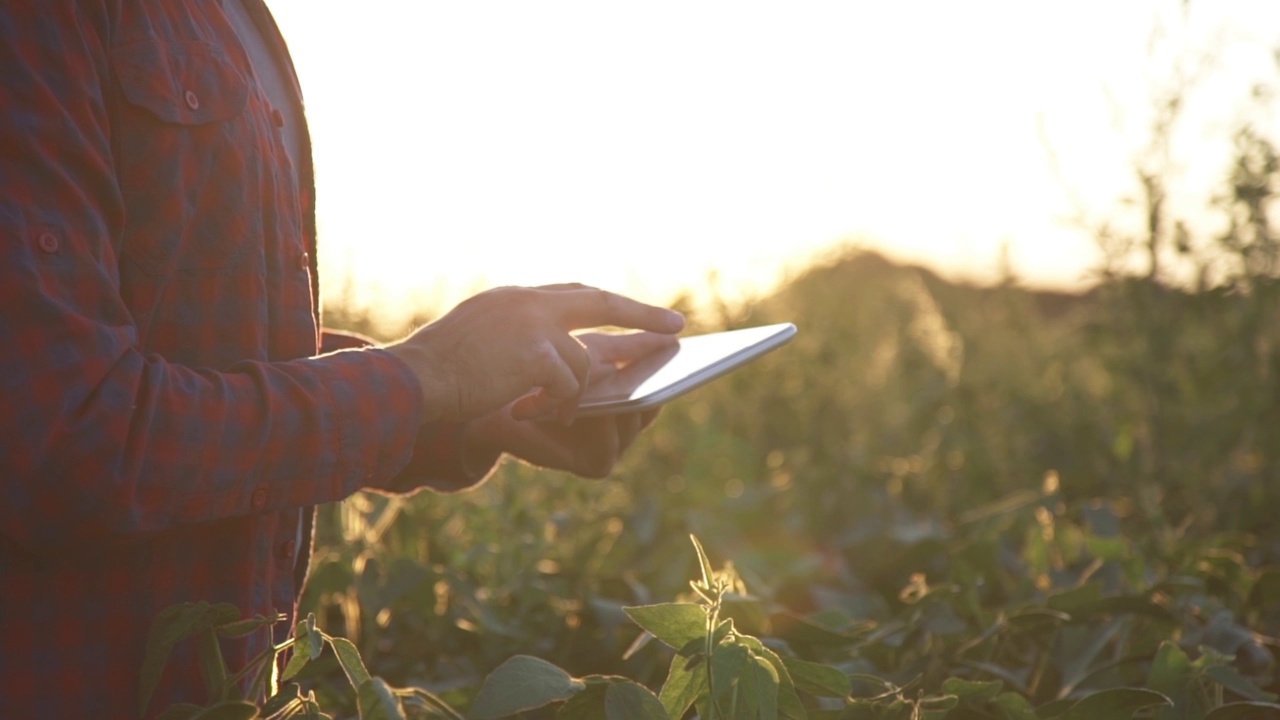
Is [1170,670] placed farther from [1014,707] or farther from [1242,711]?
[1014,707]

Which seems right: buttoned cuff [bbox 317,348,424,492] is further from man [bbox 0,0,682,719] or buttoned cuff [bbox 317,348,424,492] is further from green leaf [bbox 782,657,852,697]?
green leaf [bbox 782,657,852,697]

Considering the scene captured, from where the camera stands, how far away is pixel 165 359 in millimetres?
1320

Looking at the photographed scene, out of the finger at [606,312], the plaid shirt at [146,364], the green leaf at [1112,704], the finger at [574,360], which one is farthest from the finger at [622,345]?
the green leaf at [1112,704]

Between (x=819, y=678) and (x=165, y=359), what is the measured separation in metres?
0.81

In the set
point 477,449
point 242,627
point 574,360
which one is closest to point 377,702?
point 242,627

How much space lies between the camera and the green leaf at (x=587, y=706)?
4.05 feet

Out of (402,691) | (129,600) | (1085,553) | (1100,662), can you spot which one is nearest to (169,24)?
(129,600)

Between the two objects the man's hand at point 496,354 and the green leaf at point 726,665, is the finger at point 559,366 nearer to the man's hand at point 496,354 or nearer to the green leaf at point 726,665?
the man's hand at point 496,354

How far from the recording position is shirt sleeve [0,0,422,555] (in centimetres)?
110

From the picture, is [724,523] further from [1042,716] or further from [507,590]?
[1042,716]

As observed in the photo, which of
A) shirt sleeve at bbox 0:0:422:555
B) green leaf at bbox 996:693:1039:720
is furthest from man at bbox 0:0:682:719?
green leaf at bbox 996:693:1039:720

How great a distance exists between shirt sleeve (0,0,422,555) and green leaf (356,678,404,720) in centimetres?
27

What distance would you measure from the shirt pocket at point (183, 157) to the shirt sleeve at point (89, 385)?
0.15 ft

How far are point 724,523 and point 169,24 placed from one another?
2.25 m
